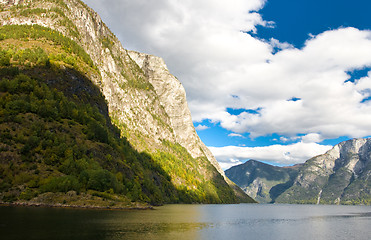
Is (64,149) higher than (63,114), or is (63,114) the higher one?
(63,114)

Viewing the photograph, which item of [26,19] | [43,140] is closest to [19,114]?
[43,140]

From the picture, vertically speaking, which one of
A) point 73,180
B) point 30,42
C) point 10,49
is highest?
point 30,42

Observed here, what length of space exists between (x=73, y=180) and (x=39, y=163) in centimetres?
1362

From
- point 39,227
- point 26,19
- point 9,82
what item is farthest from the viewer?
point 26,19

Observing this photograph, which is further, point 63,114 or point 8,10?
point 8,10

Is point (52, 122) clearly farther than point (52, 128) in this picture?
Yes

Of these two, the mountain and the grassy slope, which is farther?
the grassy slope

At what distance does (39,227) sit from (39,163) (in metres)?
52.6

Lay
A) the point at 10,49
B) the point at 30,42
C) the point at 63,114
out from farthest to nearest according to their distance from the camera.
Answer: the point at 30,42 → the point at 10,49 → the point at 63,114

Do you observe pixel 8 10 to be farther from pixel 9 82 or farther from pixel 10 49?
pixel 9 82

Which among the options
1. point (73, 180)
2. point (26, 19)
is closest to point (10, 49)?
point (26, 19)

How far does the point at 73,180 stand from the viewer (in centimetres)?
8656

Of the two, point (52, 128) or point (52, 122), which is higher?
point (52, 122)

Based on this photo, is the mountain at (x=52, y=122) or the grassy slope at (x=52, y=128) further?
the grassy slope at (x=52, y=128)
